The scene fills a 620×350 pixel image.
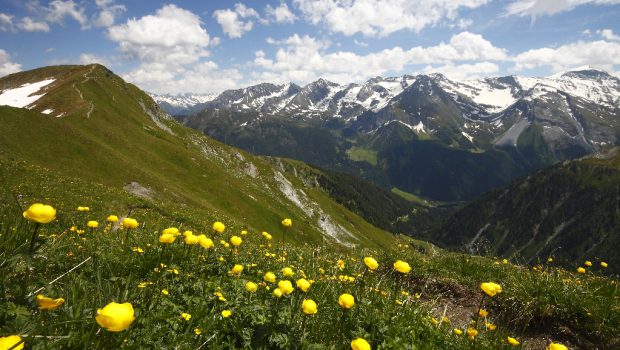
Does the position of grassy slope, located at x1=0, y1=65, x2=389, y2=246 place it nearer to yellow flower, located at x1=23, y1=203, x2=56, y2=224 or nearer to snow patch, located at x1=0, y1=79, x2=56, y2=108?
snow patch, located at x1=0, y1=79, x2=56, y2=108

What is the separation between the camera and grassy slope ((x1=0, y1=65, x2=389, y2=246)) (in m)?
49.6

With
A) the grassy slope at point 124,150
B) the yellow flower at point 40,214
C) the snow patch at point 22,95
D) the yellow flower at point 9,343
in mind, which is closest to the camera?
the yellow flower at point 9,343

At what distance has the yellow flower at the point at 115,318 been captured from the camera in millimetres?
2287

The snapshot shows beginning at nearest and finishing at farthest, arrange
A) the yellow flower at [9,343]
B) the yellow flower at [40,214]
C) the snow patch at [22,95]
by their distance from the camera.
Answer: the yellow flower at [9,343] → the yellow flower at [40,214] → the snow patch at [22,95]

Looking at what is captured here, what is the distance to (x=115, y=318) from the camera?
7.59ft

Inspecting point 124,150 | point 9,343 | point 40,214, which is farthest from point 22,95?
point 9,343

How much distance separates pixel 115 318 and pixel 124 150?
2707 inches

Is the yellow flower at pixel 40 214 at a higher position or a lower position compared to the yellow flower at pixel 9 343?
higher

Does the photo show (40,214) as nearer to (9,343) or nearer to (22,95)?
(9,343)

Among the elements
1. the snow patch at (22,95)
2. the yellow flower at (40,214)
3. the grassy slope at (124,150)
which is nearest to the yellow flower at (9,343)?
the yellow flower at (40,214)

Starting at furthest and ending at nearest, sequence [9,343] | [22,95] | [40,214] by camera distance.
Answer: [22,95] < [40,214] < [9,343]

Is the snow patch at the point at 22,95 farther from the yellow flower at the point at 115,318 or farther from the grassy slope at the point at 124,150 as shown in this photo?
the yellow flower at the point at 115,318

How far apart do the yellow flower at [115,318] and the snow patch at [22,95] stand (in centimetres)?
9839

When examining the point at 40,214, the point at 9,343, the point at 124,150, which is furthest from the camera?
the point at 124,150
